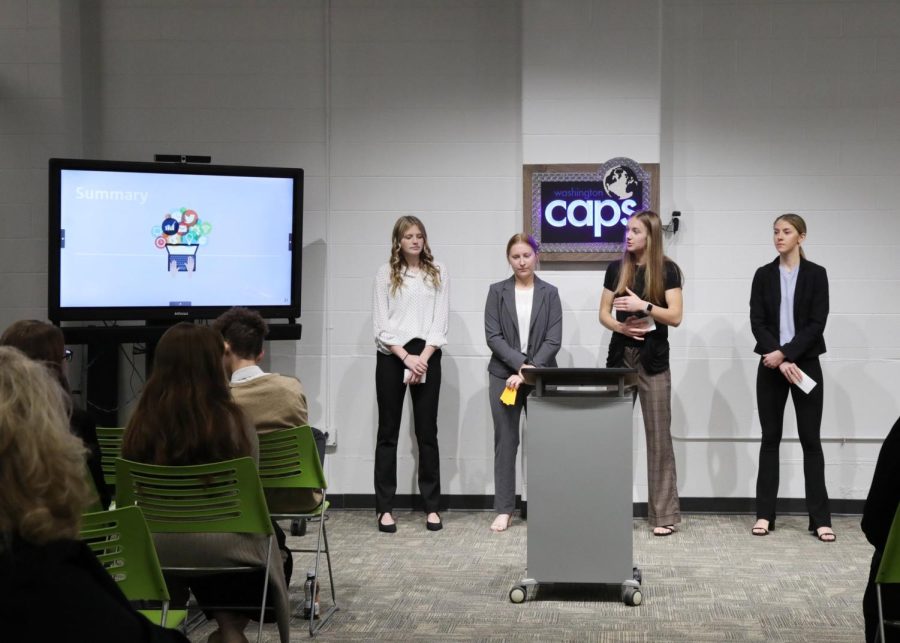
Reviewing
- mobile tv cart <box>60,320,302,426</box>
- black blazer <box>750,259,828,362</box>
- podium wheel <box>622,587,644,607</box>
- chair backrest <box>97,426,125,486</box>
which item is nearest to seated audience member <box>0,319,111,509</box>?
chair backrest <box>97,426,125,486</box>

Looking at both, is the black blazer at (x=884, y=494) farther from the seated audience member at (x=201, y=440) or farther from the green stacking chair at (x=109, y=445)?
the green stacking chair at (x=109, y=445)

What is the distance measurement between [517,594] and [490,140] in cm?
313

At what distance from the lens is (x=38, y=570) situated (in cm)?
150

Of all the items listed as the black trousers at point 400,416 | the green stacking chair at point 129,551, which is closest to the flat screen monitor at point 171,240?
the black trousers at point 400,416

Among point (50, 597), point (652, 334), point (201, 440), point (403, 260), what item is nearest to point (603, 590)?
point (652, 334)

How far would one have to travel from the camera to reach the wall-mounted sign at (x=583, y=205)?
6191mm

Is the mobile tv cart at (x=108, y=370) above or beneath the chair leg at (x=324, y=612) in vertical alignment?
above

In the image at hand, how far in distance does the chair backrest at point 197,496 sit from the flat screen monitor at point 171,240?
9.46 feet

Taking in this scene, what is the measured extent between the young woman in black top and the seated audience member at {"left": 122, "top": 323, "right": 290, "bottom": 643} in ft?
9.97

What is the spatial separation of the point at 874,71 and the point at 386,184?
3034 millimetres

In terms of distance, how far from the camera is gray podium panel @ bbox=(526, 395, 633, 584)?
4.27 meters

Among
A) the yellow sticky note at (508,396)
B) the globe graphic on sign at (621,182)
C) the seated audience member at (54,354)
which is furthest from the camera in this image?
the globe graphic on sign at (621,182)

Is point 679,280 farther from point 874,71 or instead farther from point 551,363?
point 874,71

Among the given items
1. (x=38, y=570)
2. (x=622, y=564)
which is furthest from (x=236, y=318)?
(x=38, y=570)
